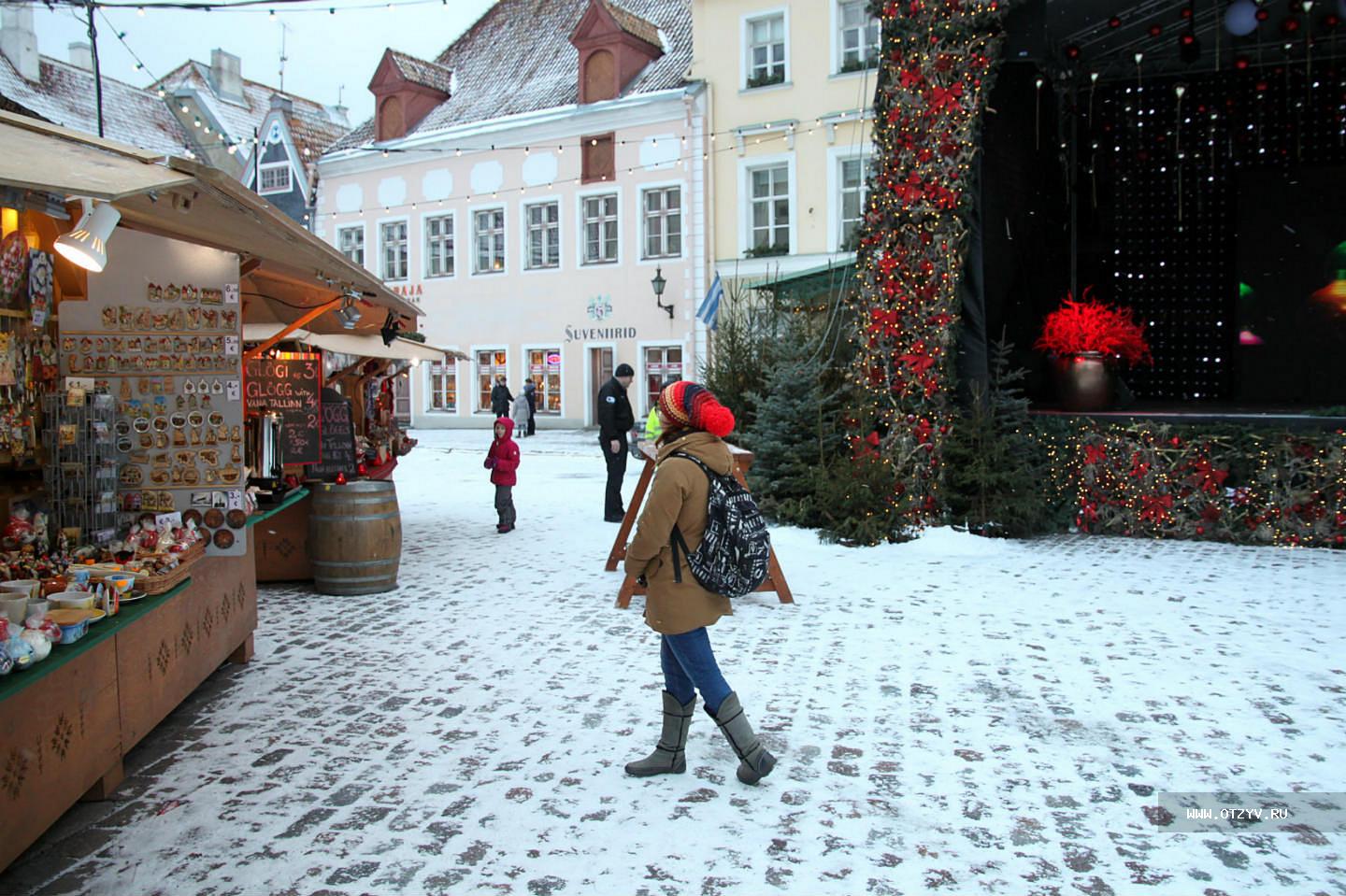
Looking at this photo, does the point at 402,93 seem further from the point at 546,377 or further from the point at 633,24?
the point at 546,377

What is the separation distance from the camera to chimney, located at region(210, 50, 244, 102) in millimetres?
33906

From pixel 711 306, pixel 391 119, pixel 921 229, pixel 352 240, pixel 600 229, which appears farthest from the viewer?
pixel 352 240

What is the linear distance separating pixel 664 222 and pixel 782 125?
4.00 meters

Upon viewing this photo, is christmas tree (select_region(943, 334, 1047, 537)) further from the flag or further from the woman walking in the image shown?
the flag

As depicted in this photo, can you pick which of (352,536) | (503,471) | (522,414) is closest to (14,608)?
(352,536)

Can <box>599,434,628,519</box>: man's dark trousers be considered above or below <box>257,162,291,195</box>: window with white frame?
below

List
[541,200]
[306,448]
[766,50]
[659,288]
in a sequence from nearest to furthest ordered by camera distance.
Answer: [306,448]
[766,50]
[659,288]
[541,200]

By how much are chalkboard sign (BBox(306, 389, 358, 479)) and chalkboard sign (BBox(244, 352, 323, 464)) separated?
220mm

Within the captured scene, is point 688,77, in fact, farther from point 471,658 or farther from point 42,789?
point 42,789

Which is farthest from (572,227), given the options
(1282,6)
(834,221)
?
(1282,6)

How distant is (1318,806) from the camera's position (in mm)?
3736

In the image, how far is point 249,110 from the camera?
34.2m

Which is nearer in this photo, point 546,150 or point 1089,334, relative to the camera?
point 1089,334

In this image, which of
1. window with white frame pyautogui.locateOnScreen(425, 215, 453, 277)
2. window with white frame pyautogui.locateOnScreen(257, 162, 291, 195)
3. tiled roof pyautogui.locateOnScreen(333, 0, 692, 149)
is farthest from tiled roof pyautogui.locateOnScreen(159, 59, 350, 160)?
window with white frame pyautogui.locateOnScreen(425, 215, 453, 277)
